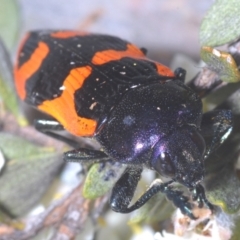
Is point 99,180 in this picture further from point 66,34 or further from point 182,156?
point 66,34

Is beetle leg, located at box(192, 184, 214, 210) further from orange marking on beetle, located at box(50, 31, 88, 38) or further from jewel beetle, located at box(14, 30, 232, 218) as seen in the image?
orange marking on beetle, located at box(50, 31, 88, 38)

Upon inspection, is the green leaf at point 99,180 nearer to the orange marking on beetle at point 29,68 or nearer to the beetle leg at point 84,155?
the beetle leg at point 84,155

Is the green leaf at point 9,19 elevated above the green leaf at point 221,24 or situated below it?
below

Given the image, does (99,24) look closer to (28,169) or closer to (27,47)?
(27,47)

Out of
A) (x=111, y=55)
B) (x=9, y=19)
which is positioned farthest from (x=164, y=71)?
(x=9, y=19)

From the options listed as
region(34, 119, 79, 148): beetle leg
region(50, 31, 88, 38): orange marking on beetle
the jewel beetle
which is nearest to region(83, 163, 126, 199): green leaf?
the jewel beetle

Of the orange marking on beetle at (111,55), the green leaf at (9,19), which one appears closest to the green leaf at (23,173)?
the orange marking on beetle at (111,55)

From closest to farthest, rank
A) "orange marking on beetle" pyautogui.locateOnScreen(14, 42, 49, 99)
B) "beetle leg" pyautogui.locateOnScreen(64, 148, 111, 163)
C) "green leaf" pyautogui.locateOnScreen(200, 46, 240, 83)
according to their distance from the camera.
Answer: "green leaf" pyautogui.locateOnScreen(200, 46, 240, 83)
"beetle leg" pyautogui.locateOnScreen(64, 148, 111, 163)
"orange marking on beetle" pyautogui.locateOnScreen(14, 42, 49, 99)
